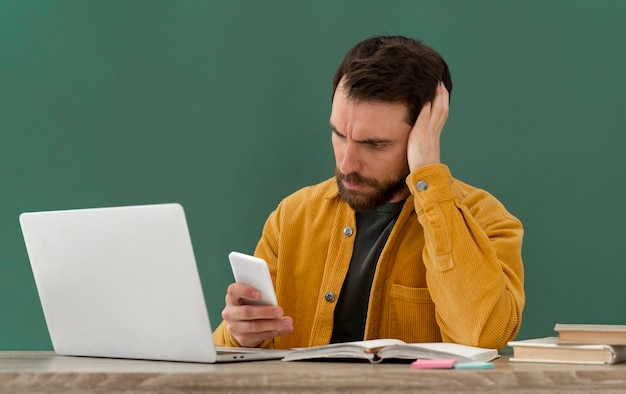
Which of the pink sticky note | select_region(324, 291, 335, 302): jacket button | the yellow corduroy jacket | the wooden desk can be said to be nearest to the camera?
the wooden desk

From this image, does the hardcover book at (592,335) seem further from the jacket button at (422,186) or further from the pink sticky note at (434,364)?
the jacket button at (422,186)

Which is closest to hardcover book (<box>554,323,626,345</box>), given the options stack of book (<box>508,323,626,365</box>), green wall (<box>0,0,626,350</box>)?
stack of book (<box>508,323,626,365</box>)

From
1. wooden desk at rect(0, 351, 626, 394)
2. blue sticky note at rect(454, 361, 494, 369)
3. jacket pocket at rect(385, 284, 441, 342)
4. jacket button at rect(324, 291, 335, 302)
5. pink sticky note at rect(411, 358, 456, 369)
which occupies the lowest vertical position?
jacket pocket at rect(385, 284, 441, 342)

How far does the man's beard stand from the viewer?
81.4 inches

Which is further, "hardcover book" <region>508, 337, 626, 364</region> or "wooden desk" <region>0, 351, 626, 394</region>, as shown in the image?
"hardcover book" <region>508, 337, 626, 364</region>

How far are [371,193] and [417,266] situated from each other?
0.69ft

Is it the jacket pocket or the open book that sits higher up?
the open book

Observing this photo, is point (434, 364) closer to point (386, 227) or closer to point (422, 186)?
point (422, 186)

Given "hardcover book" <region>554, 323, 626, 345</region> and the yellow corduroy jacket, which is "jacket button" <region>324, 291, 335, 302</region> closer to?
the yellow corduroy jacket

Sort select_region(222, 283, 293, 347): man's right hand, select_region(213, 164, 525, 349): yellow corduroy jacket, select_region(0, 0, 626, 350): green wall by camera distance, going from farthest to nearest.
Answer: select_region(0, 0, 626, 350): green wall, select_region(213, 164, 525, 349): yellow corduroy jacket, select_region(222, 283, 293, 347): man's right hand

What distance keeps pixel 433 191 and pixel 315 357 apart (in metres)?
0.52

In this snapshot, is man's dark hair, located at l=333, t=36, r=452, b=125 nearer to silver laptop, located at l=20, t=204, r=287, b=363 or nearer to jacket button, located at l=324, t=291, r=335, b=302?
jacket button, located at l=324, t=291, r=335, b=302

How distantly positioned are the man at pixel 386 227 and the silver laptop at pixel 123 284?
0.36 meters

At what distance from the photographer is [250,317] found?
5.43 ft
